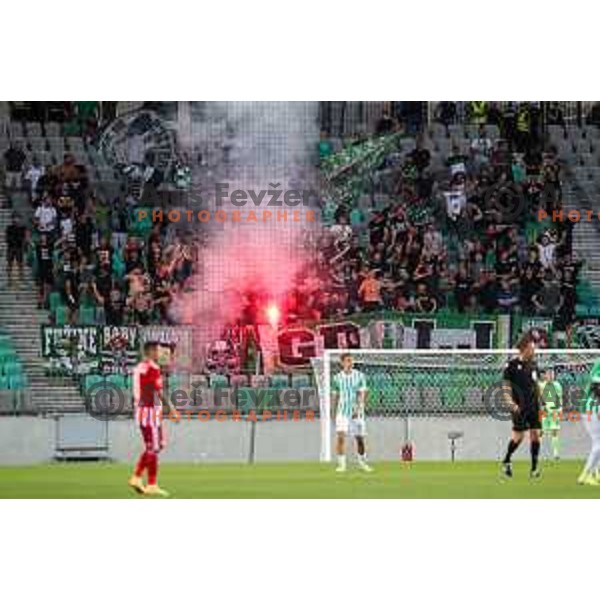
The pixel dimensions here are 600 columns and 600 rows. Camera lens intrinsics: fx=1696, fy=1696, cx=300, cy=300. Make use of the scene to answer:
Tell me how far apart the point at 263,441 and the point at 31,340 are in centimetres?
403

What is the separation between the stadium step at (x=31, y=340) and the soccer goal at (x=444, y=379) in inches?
129

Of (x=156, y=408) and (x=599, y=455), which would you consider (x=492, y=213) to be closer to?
(x=599, y=455)

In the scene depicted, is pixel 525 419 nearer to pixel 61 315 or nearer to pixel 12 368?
pixel 12 368

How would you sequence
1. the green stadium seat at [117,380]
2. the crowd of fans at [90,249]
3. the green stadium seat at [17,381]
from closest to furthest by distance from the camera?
the green stadium seat at [117,380]
the green stadium seat at [17,381]
the crowd of fans at [90,249]

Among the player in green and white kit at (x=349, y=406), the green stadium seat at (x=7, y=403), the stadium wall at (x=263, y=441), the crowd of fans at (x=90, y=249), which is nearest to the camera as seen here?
the player in green and white kit at (x=349, y=406)

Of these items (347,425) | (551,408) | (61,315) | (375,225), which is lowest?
(551,408)

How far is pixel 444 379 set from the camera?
69.9 ft

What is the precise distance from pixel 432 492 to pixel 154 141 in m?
12.5

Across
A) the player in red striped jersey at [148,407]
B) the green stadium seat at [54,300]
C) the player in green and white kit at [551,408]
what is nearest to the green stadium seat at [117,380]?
the green stadium seat at [54,300]

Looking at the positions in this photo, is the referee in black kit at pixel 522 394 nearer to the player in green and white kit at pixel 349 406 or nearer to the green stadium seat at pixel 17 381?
the player in green and white kit at pixel 349 406

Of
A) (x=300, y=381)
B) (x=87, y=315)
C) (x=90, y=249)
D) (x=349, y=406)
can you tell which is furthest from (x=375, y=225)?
(x=349, y=406)

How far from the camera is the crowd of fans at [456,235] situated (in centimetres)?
2392

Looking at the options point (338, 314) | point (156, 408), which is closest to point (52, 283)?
point (338, 314)

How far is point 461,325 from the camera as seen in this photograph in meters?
23.6
